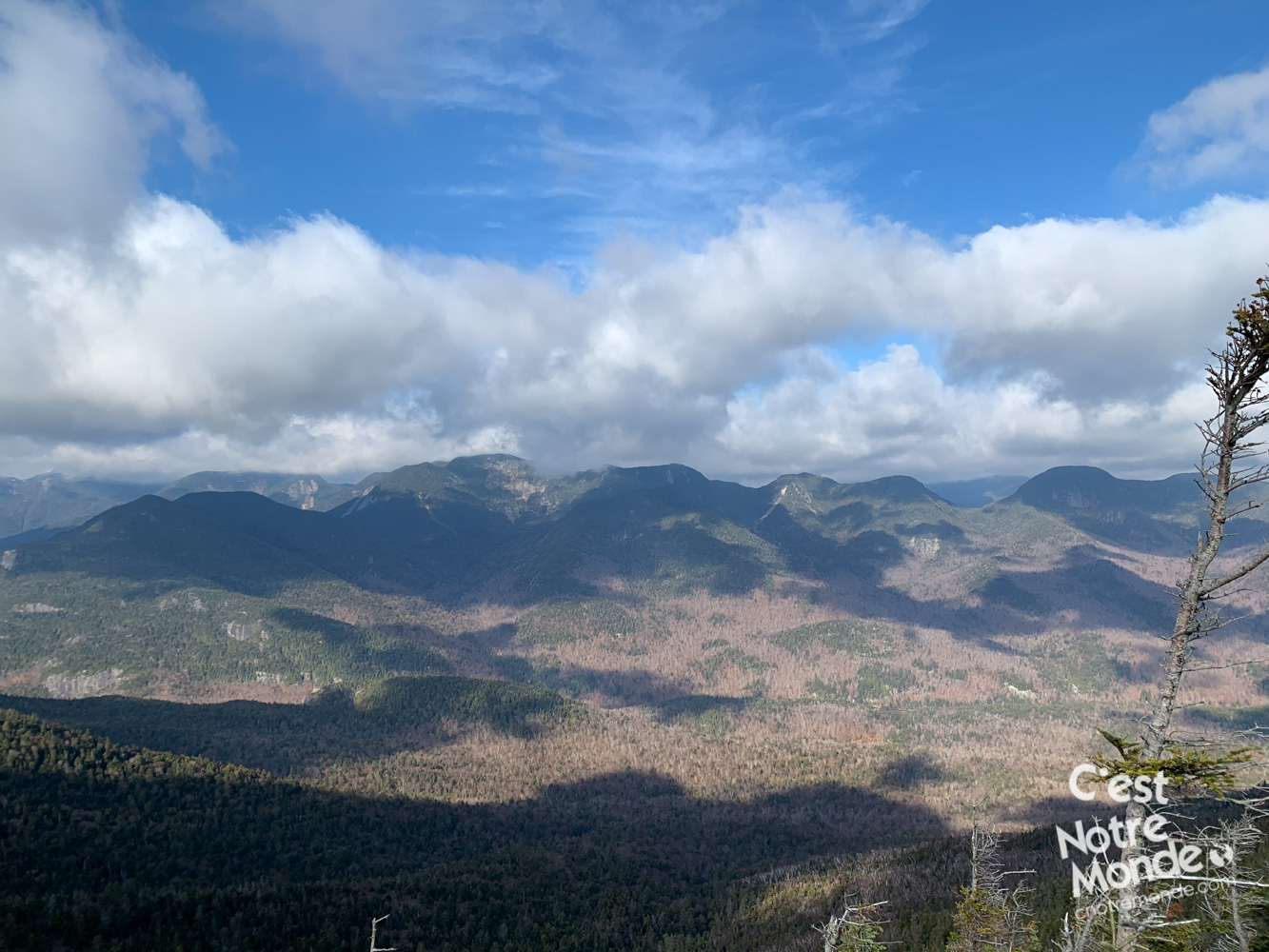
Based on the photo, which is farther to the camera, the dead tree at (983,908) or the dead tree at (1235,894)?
the dead tree at (983,908)

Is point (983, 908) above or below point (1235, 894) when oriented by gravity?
below

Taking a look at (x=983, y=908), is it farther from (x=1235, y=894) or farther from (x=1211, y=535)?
(x=1211, y=535)

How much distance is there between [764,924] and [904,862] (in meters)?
54.0

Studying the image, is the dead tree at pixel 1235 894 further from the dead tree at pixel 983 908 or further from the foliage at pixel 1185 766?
the dead tree at pixel 983 908

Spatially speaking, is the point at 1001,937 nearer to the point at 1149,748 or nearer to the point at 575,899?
the point at 1149,748

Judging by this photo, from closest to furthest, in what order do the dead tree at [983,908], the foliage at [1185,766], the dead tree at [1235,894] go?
the foliage at [1185,766] < the dead tree at [1235,894] < the dead tree at [983,908]

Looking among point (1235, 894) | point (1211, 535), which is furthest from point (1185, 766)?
point (1235, 894)

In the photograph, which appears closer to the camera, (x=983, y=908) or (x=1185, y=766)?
(x=1185, y=766)

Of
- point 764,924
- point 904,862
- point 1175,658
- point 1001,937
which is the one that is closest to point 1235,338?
point 1175,658

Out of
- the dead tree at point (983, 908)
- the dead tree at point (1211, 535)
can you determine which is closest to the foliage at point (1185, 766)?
the dead tree at point (1211, 535)

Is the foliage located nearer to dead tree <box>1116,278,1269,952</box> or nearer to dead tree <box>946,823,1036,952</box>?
dead tree <box>1116,278,1269,952</box>

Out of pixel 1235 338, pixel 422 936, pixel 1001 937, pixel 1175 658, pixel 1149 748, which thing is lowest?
pixel 422 936

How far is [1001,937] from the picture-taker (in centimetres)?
5094

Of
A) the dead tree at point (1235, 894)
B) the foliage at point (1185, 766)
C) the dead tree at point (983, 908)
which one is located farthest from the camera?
the dead tree at point (983, 908)
